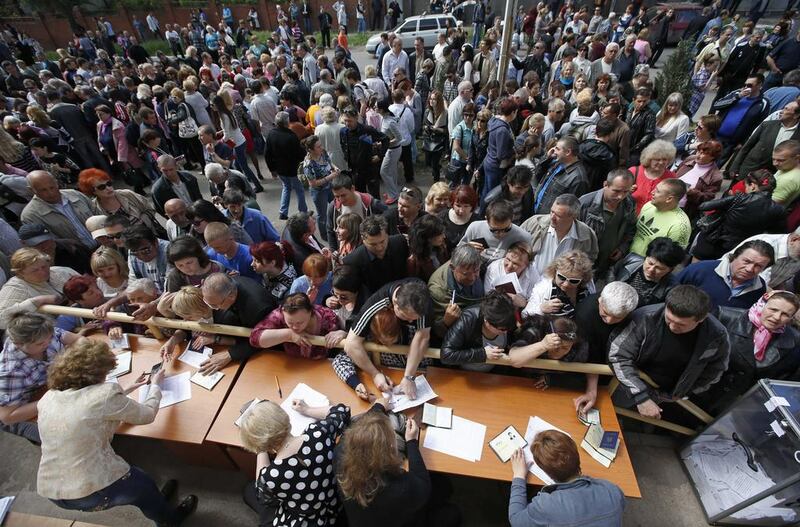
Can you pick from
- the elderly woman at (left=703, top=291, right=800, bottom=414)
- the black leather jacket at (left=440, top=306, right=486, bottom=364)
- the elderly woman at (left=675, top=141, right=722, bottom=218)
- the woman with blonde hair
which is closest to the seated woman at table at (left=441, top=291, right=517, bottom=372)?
the black leather jacket at (left=440, top=306, right=486, bottom=364)

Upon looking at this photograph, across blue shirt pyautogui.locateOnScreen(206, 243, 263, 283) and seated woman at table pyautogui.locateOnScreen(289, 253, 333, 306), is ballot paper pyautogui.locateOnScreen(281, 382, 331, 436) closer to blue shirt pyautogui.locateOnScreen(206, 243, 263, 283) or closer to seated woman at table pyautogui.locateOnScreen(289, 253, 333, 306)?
seated woman at table pyautogui.locateOnScreen(289, 253, 333, 306)

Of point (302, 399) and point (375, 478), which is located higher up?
point (375, 478)

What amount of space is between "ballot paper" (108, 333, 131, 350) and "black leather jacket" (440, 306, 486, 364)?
2.85m

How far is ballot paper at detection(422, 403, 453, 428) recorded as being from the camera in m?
2.60

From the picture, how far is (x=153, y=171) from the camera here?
759cm

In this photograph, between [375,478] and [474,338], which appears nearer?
[375,478]

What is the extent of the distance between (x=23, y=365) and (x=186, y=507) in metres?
1.63

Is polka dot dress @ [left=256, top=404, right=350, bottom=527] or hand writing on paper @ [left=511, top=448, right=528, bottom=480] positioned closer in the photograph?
polka dot dress @ [left=256, top=404, right=350, bottom=527]

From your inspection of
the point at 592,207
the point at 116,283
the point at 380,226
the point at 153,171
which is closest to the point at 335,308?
the point at 380,226

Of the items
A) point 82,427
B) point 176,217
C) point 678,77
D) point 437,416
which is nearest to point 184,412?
point 82,427

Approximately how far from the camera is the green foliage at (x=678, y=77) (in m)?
8.03

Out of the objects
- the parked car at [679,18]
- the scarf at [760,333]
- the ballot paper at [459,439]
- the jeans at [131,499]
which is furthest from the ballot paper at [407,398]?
the parked car at [679,18]

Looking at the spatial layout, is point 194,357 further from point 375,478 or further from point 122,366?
point 375,478

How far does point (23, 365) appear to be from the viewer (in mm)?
2729
